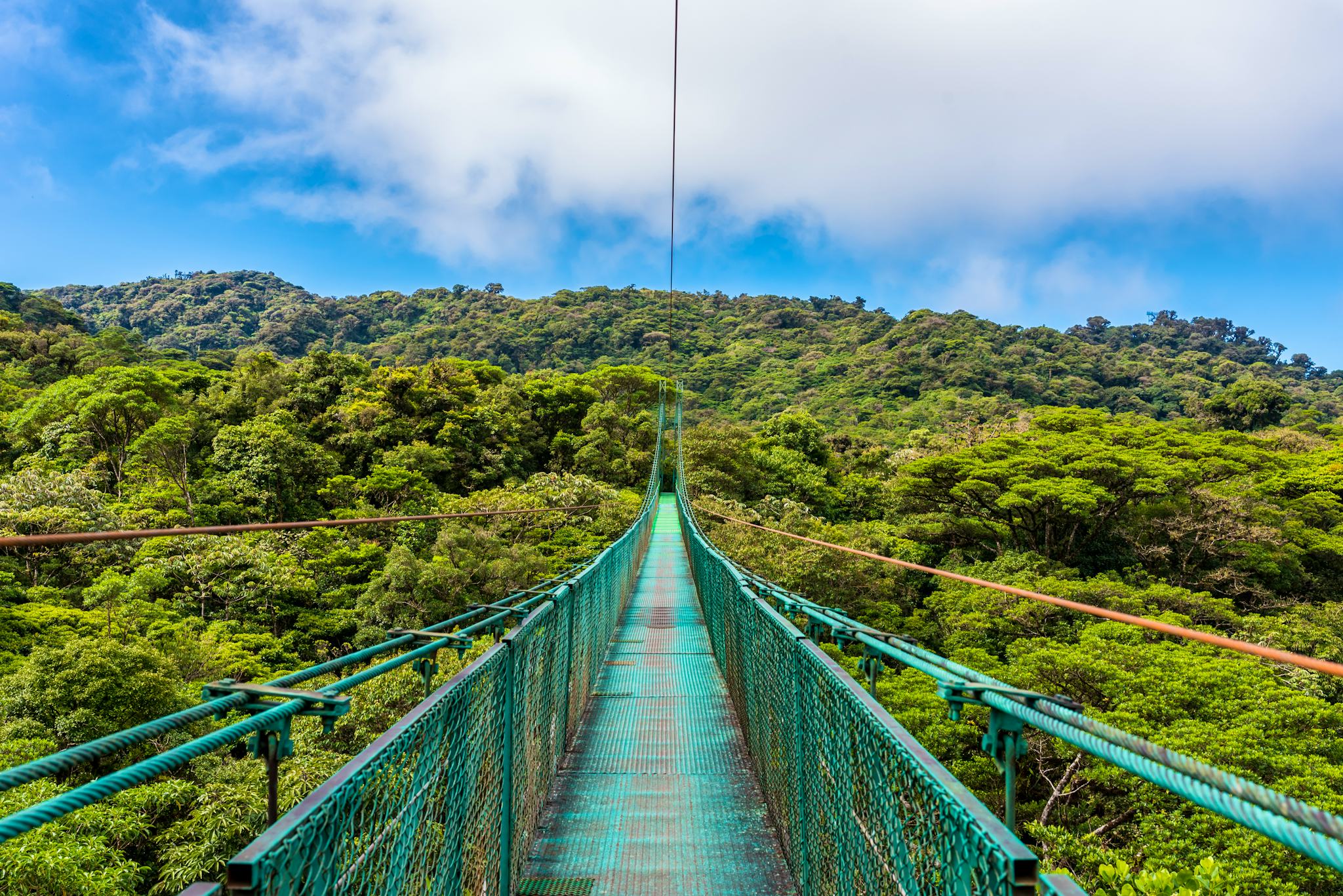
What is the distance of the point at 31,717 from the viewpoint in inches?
292

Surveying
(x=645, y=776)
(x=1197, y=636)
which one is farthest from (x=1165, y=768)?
(x=645, y=776)

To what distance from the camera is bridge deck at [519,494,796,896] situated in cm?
197

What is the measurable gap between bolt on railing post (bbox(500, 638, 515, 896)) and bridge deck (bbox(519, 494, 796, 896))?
0.16 meters

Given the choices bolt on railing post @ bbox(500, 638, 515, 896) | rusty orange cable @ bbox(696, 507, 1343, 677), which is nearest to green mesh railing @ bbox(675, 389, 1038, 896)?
rusty orange cable @ bbox(696, 507, 1343, 677)

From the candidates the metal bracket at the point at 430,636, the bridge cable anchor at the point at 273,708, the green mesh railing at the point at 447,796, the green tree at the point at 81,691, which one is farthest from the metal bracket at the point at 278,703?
the green tree at the point at 81,691

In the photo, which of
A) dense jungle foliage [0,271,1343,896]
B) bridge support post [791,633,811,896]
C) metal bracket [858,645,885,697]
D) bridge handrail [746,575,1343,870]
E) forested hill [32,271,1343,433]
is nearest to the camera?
bridge handrail [746,575,1343,870]

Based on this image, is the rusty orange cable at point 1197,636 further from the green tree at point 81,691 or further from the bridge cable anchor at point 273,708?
the green tree at point 81,691

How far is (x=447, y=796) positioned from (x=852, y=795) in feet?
2.69

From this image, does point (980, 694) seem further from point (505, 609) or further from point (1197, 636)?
point (505, 609)

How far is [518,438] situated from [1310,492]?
22452 mm

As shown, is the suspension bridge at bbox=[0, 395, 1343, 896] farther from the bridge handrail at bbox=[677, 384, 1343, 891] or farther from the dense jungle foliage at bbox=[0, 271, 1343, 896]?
the dense jungle foliage at bbox=[0, 271, 1343, 896]

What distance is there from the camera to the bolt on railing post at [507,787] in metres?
1.81

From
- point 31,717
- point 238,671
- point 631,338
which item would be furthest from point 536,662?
point 631,338

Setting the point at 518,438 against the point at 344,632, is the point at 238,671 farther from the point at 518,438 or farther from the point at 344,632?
the point at 518,438
